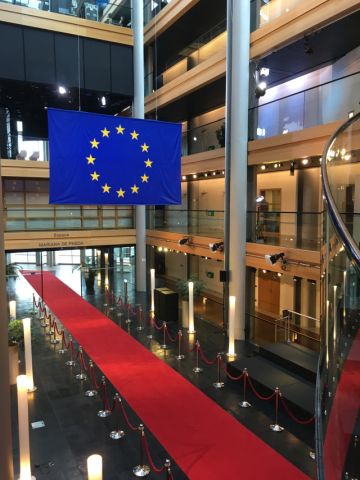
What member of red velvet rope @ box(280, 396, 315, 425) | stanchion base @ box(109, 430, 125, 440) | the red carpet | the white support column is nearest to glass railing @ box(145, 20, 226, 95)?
the white support column

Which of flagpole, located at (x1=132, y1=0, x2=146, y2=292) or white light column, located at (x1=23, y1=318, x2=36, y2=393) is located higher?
flagpole, located at (x1=132, y1=0, x2=146, y2=292)

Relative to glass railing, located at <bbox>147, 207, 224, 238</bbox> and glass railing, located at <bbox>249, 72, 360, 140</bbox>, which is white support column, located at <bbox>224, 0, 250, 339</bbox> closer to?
glass railing, located at <bbox>249, 72, 360, 140</bbox>

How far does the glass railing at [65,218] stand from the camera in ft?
63.9

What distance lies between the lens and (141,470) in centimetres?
693

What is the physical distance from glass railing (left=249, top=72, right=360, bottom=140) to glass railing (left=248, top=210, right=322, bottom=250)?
272 centimetres

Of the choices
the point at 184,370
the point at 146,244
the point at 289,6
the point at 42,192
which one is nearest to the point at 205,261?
the point at 146,244

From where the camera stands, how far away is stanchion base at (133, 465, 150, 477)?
6855 mm

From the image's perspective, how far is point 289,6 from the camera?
494 inches

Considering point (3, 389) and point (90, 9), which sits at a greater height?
point (90, 9)

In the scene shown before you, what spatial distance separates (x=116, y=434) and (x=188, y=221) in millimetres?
11776

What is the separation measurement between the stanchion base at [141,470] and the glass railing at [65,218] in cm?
1457

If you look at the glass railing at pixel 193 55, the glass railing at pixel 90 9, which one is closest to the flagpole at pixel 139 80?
the glass railing at pixel 90 9

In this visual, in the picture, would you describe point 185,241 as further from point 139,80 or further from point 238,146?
point 139,80

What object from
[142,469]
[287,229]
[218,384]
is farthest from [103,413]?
[287,229]
